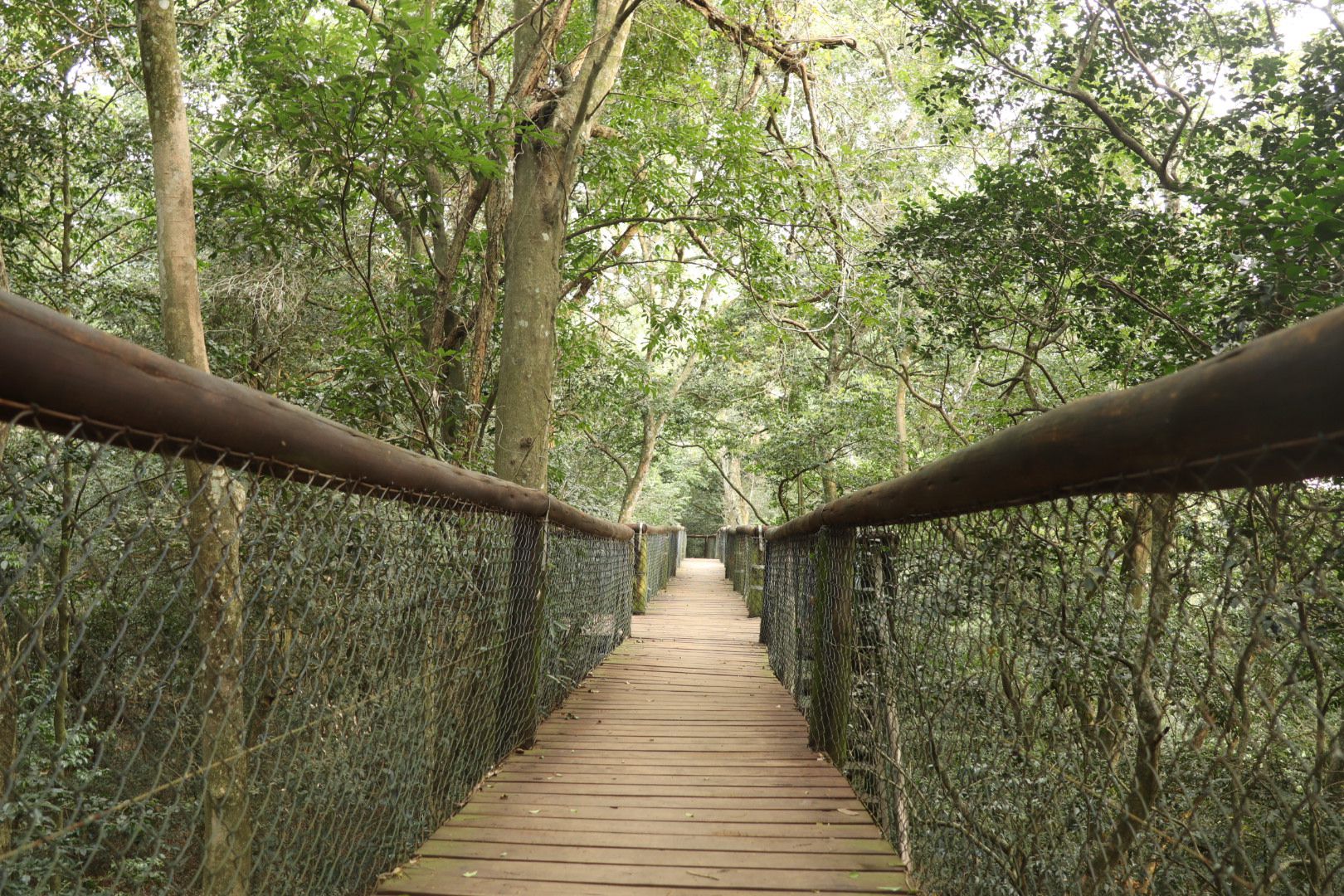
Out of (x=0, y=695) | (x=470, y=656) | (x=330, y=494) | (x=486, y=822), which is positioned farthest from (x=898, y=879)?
(x=0, y=695)

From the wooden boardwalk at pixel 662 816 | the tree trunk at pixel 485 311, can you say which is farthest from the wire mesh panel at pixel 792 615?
the tree trunk at pixel 485 311

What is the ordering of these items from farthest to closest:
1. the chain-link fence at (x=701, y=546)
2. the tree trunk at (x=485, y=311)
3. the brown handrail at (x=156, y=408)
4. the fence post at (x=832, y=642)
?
the chain-link fence at (x=701, y=546) → the tree trunk at (x=485, y=311) → the fence post at (x=832, y=642) → the brown handrail at (x=156, y=408)

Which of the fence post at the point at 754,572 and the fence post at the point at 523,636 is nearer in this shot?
the fence post at the point at 523,636

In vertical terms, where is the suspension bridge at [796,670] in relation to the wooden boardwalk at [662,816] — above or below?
above

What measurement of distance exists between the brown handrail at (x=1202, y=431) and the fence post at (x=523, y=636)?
2.33 meters

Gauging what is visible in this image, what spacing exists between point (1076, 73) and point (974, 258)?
135cm

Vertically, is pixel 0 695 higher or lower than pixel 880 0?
lower

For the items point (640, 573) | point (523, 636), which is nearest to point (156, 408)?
point (523, 636)

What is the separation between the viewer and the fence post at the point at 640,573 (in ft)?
34.6

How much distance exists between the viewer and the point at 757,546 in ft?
Answer: 38.8

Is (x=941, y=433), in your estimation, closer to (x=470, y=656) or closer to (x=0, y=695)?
(x=470, y=656)

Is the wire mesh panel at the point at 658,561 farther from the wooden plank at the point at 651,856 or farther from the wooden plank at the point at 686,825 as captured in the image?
the wooden plank at the point at 651,856

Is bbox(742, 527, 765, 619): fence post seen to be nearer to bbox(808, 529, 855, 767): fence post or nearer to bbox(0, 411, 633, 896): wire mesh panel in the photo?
bbox(808, 529, 855, 767): fence post

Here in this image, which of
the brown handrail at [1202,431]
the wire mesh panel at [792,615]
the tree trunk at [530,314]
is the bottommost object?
the wire mesh panel at [792,615]
